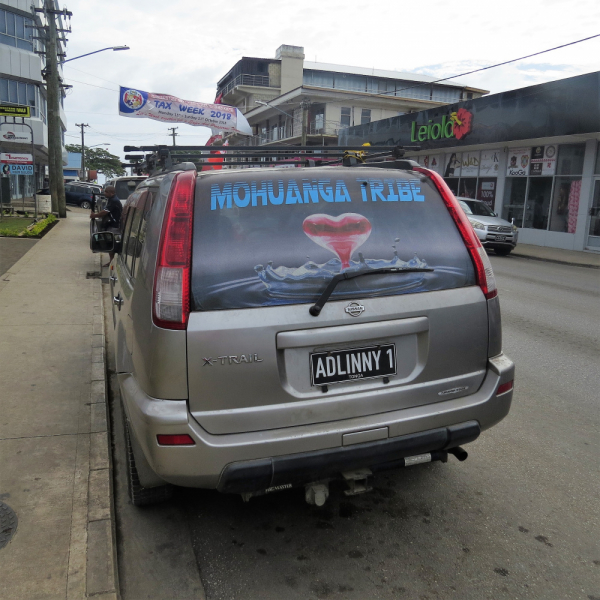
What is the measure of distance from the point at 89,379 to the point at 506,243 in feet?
53.0

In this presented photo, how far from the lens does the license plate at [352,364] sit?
8.77 ft

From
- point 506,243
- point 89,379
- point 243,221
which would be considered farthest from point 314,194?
point 506,243

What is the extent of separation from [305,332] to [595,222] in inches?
810

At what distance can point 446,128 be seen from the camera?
82.2 ft

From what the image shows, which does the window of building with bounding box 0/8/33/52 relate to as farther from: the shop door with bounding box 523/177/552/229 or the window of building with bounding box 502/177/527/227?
the shop door with bounding box 523/177/552/229

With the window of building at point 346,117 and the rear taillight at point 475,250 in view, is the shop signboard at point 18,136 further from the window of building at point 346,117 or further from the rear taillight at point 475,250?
the rear taillight at point 475,250

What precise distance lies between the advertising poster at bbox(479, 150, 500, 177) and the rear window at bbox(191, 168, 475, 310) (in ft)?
76.8

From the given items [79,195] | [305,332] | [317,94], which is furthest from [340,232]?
[317,94]

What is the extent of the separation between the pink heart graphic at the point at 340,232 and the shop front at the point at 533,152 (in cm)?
1528

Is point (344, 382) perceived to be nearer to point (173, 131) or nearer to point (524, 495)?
point (524, 495)

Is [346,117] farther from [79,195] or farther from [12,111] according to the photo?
[12,111]

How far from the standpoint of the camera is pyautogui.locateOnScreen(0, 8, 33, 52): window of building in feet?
114

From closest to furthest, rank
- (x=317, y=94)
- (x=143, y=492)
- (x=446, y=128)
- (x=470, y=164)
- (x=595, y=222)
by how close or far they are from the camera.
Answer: (x=143, y=492)
(x=595, y=222)
(x=446, y=128)
(x=470, y=164)
(x=317, y=94)

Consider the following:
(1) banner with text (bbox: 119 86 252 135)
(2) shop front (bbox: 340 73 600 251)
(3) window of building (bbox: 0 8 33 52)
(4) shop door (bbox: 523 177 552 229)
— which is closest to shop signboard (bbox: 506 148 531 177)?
(2) shop front (bbox: 340 73 600 251)
